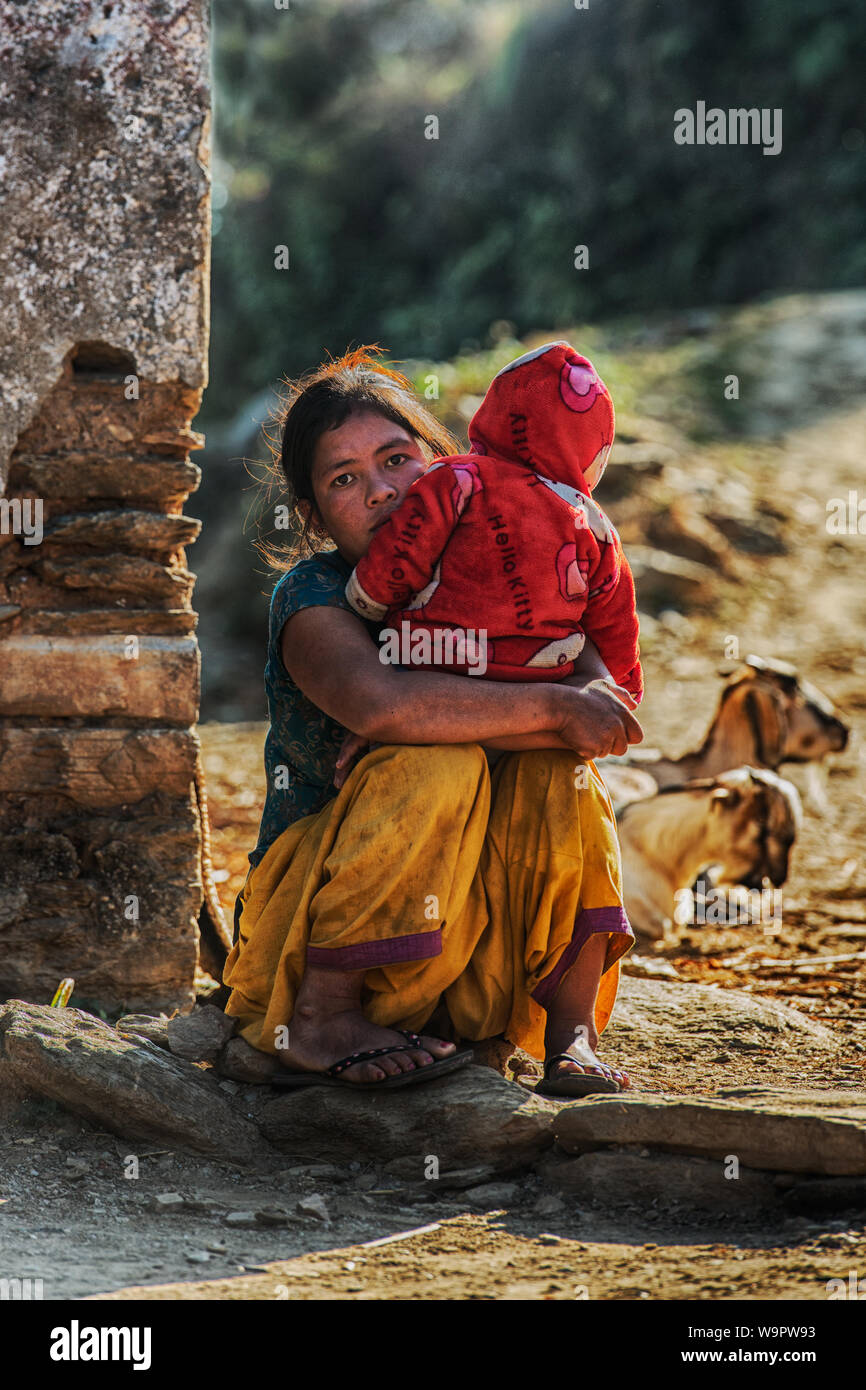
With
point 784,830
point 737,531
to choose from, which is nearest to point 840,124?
point 737,531

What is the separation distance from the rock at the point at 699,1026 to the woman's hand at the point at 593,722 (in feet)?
2.36

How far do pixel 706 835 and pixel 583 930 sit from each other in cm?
185

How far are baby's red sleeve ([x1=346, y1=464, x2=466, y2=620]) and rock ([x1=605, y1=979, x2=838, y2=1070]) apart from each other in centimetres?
105

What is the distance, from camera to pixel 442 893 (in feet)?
7.24

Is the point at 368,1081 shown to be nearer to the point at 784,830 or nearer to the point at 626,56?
the point at 784,830

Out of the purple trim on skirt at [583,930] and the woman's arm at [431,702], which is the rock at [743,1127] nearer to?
the purple trim on skirt at [583,930]

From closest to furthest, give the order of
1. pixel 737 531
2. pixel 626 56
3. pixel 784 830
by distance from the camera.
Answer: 1. pixel 784 830
2. pixel 737 531
3. pixel 626 56

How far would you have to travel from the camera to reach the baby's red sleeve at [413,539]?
2232 mm

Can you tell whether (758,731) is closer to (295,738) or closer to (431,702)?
(295,738)

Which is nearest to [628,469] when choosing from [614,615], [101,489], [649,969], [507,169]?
[649,969]

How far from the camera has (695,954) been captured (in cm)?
377

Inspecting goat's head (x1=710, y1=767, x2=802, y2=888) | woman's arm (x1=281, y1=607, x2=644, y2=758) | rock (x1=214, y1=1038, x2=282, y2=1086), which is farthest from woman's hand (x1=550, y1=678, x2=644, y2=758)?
goat's head (x1=710, y1=767, x2=802, y2=888)

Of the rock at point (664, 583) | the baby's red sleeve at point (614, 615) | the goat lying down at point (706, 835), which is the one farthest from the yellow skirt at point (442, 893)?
the rock at point (664, 583)

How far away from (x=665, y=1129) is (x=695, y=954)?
5.75ft
